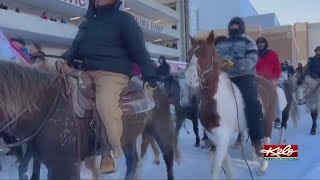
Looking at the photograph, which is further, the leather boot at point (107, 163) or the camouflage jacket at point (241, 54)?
the camouflage jacket at point (241, 54)

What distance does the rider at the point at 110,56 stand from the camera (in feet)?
11.7

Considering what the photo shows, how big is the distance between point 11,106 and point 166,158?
3277 mm

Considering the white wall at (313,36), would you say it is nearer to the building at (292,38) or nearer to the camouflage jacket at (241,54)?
the building at (292,38)

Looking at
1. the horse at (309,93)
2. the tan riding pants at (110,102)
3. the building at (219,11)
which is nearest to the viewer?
the tan riding pants at (110,102)

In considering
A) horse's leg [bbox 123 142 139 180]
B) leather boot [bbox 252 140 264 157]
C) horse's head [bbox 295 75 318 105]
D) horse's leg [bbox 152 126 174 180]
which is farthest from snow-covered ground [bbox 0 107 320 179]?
horse's head [bbox 295 75 318 105]

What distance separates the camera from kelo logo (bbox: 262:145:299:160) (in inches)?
244

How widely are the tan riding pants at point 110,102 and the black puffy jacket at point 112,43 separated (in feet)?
0.26

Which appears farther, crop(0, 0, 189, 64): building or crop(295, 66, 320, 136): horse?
crop(0, 0, 189, 64): building

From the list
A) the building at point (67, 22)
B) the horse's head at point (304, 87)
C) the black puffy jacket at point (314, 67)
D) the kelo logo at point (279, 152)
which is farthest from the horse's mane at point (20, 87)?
the building at point (67, 22)

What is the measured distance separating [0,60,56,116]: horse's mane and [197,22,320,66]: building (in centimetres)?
4401

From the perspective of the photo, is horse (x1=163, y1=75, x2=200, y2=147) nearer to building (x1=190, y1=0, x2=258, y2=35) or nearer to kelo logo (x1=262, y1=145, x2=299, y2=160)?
kelo logo (x1=262, y1=145, x2=299, y2=160)

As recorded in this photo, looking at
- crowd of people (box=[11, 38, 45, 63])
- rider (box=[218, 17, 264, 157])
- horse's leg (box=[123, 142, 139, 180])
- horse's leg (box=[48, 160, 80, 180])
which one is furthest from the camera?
rider (box=[218, 17, 264, 157])

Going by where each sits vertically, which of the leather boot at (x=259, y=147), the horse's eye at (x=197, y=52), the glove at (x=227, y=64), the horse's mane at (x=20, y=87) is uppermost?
the horse's eye at (x=197, y=52)

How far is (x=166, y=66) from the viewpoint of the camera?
10039 mm
